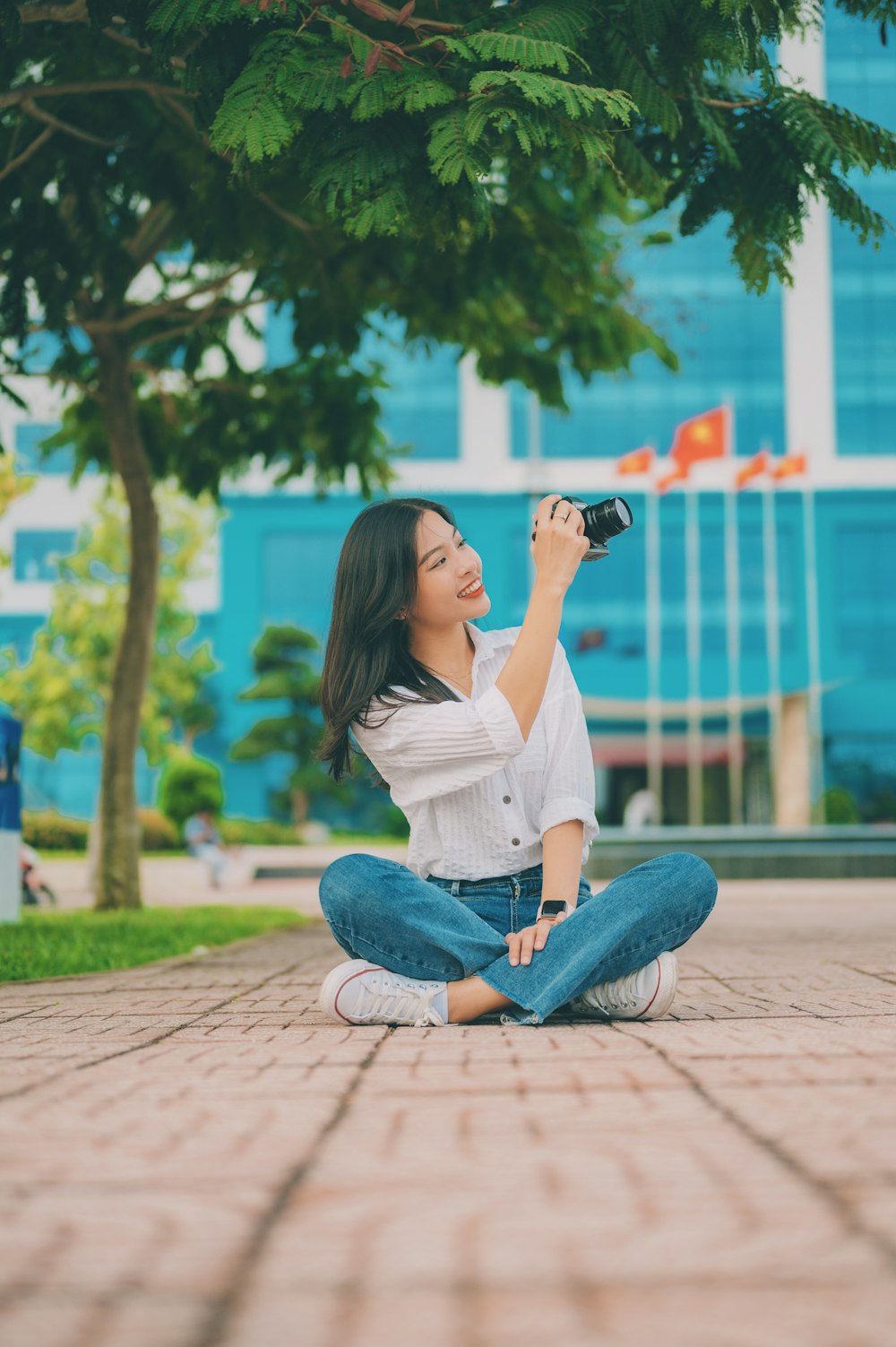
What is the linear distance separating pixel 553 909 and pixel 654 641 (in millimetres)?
27536

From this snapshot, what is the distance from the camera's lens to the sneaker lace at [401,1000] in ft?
10.7

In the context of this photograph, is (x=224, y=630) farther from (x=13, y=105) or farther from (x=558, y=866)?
(x=558, y=866)

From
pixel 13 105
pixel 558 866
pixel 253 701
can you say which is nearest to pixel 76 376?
pixel 13 105

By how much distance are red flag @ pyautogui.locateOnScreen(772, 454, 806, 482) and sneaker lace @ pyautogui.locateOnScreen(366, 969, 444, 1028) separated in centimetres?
2465

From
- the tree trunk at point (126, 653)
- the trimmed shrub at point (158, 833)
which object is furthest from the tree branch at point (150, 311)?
the trimmed shrub at point (158, 833)

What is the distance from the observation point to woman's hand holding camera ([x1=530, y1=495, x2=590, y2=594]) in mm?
3217

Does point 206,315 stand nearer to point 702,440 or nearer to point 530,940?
point 530,940

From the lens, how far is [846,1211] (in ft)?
4.93

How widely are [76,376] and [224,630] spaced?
28.3 meters

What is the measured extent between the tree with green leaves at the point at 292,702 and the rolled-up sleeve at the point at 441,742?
1168 inches

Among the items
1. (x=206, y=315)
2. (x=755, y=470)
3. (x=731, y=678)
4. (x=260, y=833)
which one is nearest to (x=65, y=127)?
(x=206, y=315)

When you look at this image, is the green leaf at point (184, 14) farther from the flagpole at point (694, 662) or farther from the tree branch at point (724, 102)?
the flagpole at point (694, 662)

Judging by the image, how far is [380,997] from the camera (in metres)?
3.28

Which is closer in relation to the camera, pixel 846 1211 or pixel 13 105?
pixel 846 1211
